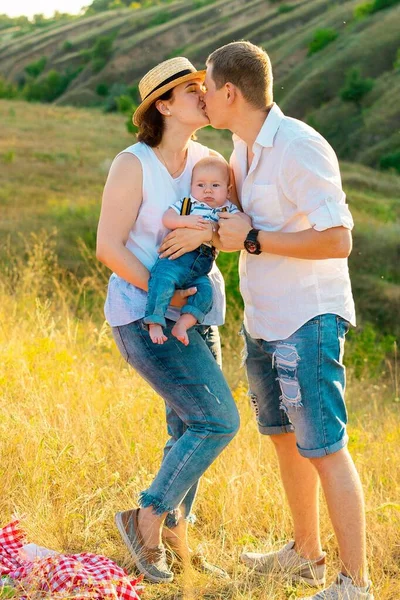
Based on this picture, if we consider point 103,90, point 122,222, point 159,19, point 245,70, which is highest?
Answer: point 245,70

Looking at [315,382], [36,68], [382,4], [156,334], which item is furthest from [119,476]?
[36,68]

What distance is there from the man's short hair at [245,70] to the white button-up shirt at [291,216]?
117 mm

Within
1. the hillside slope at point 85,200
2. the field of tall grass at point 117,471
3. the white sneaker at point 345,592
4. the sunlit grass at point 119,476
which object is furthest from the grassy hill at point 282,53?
the white sneaker at point 345,592

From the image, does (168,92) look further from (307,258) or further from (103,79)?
(103,79)

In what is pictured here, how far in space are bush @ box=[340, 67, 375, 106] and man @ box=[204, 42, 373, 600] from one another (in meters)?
39.1

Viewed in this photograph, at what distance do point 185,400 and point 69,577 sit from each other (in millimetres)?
820

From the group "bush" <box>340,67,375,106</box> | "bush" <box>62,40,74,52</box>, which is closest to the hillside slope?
"bush" <box>340,67,375,106</box>

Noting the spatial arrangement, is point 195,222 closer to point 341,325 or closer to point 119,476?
point 341,325

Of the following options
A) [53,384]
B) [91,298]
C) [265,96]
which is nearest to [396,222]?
[91,298]

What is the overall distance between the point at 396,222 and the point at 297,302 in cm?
1976

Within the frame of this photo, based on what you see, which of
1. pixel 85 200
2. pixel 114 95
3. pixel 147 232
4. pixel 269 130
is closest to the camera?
pixel 269 130

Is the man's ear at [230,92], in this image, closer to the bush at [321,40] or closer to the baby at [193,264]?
the baby at [193,264]

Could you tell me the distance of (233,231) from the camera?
3.22m

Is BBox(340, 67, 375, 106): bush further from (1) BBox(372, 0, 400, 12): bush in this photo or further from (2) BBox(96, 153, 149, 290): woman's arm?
(2) BBox(96, 153, 149, 290): woman's arm
